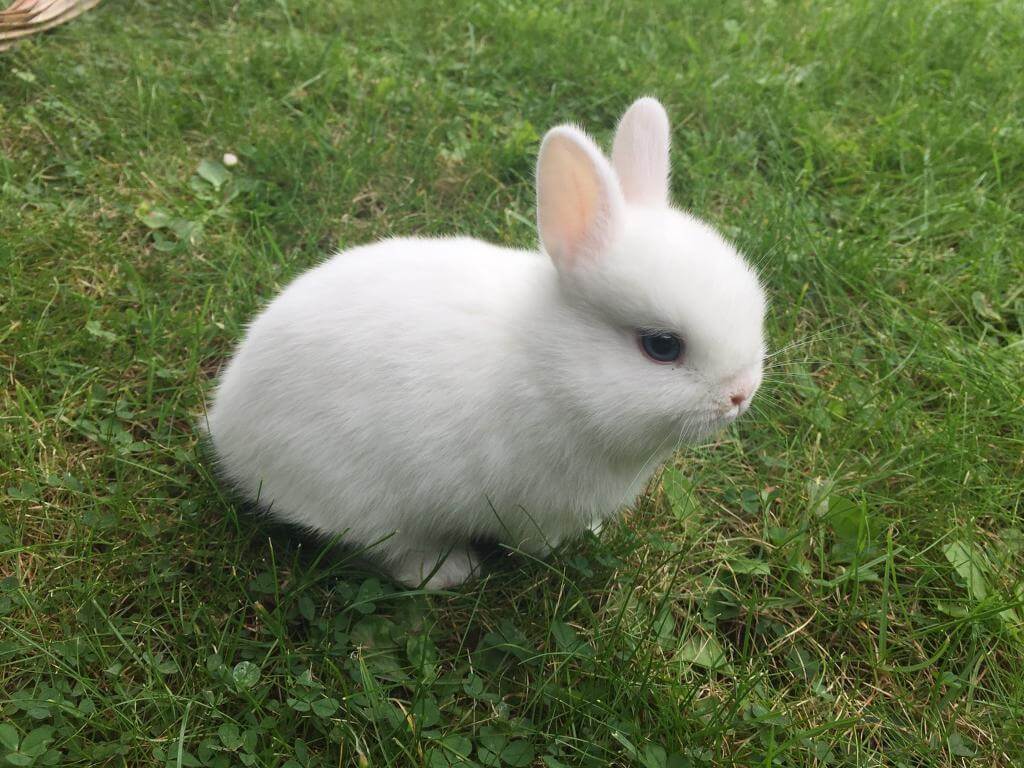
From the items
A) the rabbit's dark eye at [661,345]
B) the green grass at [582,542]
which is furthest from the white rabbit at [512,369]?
the green grass at [582,542]

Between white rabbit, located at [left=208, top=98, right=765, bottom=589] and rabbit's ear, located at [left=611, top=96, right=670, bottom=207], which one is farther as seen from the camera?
rabbit's ear, located at [left=611, top=96, right=670, bottom=207]

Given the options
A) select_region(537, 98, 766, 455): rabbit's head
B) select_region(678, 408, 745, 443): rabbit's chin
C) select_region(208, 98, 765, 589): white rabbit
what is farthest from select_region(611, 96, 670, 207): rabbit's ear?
select_region(678, 408, 745, 443): rabbit's chin

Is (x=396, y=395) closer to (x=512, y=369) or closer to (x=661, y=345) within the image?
(x=512, y=369)

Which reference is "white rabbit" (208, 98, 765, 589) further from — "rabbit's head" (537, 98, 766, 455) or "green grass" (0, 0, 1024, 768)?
"green grass" (0, 0, 1024, 768)

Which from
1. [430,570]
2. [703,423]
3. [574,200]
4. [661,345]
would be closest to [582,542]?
[430,570]

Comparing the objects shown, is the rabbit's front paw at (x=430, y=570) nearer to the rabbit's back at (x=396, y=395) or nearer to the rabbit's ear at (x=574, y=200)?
the rabbit's back at (x=396, y=395)

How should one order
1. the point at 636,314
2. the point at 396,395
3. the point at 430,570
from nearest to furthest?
the point at 636,314
the point at 396,395
the point at 430,570
